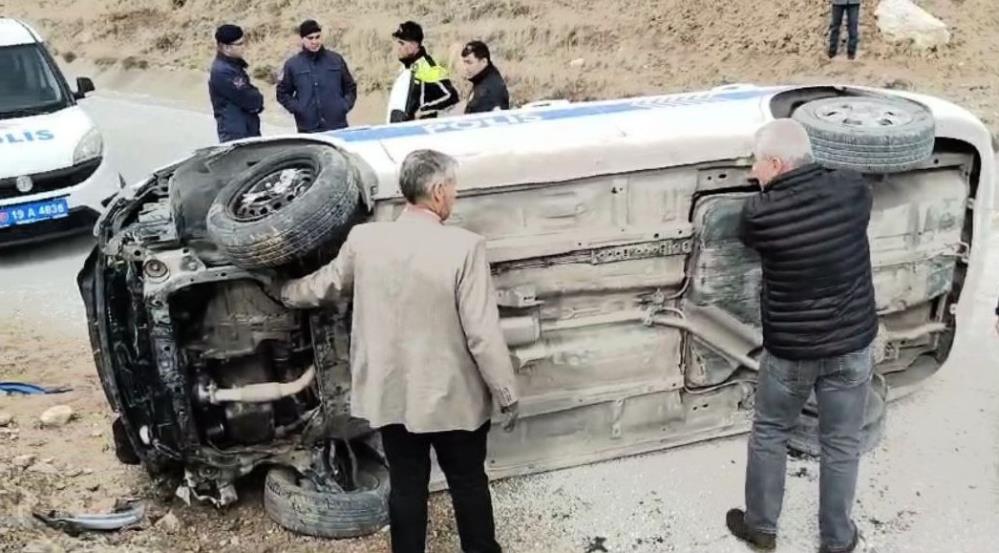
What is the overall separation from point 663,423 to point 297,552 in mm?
1823

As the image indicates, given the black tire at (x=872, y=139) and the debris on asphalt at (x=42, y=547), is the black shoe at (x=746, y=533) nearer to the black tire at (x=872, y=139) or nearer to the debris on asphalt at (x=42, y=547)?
the black tire at (x=872, y=139)

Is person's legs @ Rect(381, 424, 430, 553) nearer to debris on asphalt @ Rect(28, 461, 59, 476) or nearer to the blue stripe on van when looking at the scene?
the blue stripe on van

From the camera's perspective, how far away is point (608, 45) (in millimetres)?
15992

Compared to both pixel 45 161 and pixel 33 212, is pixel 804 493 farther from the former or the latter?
pixel 45 161

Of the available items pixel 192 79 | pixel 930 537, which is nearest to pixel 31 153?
pixel 930 537

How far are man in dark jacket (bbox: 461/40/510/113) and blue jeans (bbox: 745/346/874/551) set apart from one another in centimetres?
337

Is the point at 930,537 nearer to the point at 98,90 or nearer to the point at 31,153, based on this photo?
the point at 31,153

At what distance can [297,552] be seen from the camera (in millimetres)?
4566

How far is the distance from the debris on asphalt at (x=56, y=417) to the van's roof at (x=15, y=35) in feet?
17.0

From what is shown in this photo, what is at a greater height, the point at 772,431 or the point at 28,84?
the point at 28,84

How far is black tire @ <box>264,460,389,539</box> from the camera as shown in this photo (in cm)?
461

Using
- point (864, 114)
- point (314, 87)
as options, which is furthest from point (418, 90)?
point (864, 114)

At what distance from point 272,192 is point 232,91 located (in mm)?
3660

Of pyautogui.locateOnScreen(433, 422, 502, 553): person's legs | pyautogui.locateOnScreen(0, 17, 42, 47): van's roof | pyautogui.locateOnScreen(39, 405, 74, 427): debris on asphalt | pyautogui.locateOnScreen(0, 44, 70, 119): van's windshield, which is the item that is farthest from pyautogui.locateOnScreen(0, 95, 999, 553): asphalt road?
pyautogui.locateOnScreen(0, 17, 42, 47): van's roof
